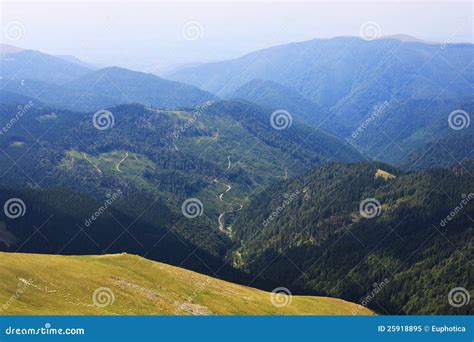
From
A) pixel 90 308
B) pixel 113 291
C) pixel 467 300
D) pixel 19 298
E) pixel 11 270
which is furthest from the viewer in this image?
pixel 467 300

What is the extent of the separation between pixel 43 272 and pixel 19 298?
21228 millimetres

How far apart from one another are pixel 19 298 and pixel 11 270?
638 inches

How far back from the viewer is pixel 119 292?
392ft

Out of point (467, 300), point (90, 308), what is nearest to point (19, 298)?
point (90, 308)

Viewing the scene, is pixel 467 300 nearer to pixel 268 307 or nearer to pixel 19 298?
pixel 268 307

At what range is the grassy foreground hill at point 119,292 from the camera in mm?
101938

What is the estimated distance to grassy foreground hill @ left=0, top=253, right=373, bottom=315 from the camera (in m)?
102

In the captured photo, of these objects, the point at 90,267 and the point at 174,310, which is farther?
the point at 90,267

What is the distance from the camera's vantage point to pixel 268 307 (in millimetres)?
136500
